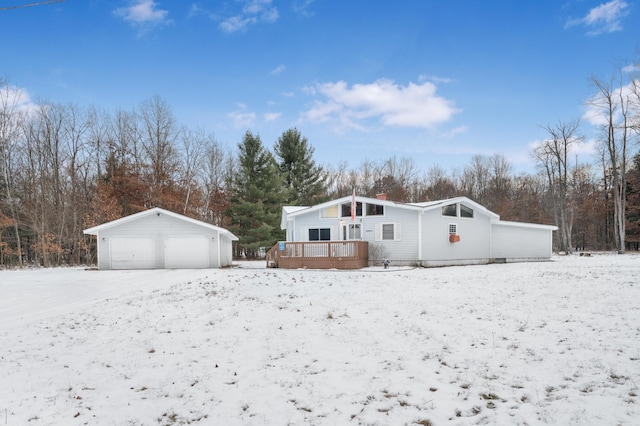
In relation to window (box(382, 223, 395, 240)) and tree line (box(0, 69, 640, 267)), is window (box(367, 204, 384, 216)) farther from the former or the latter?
tree line (box(0, 69, 640, 267))

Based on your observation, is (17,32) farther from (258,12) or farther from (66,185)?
(66,185)

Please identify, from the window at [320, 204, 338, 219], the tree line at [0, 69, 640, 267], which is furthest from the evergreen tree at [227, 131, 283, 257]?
the window at [320, 204, 338, 219]

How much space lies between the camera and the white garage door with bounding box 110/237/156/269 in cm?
2003

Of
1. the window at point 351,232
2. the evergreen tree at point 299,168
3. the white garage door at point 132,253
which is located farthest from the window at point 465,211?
the white garage door at point 132,253

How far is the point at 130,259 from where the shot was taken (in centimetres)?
2014

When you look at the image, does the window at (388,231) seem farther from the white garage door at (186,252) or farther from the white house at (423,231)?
the white garage door at (186,252)

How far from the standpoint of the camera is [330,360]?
4.91 metres

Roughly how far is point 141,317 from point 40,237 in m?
22.3

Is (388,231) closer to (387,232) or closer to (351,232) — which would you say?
(387,232)

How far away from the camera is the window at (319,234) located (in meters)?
20.7

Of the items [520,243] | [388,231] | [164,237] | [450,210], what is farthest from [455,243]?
[164,237]

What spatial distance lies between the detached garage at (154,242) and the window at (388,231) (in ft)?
30.7

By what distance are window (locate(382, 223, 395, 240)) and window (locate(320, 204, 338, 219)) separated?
9.31 feet

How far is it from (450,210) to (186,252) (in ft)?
49.1
